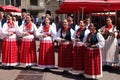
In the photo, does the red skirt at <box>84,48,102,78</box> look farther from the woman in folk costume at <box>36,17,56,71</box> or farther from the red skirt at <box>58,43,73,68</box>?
the woman in folk costume at <box>36,17,56,71</box>

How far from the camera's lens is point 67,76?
9.64 metres

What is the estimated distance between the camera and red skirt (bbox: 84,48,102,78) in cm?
898

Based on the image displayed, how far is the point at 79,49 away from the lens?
9.41m

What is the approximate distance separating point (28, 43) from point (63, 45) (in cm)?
109

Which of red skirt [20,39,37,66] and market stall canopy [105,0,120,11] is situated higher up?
market stall canopy [105,0,120,11]

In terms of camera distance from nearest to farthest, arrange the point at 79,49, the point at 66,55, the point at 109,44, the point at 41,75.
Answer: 1. the point at 79,49
2. the point at 41,75
3. the point at 66,55
4. the point at 109,44

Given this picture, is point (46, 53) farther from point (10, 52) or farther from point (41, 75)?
point (10, 52)

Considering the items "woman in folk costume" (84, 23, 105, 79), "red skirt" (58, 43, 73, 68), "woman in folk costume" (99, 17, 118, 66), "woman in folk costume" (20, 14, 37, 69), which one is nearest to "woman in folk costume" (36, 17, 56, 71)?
"woman in folk costume" (20, 14, 37, 69)

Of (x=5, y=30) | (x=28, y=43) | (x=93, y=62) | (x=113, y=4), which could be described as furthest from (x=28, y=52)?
(x=113, y=4)

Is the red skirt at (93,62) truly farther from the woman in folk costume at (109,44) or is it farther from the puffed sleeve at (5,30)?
the puffed sleeve at (5,30)

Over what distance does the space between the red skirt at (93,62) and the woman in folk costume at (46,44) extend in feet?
4.58

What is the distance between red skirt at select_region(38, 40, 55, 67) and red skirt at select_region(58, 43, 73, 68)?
0.36 m

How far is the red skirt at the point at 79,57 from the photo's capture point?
30.8 ft

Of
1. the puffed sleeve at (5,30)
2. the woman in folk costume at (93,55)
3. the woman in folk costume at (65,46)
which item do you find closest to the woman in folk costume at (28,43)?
the puffed sleeve at (5,30)
